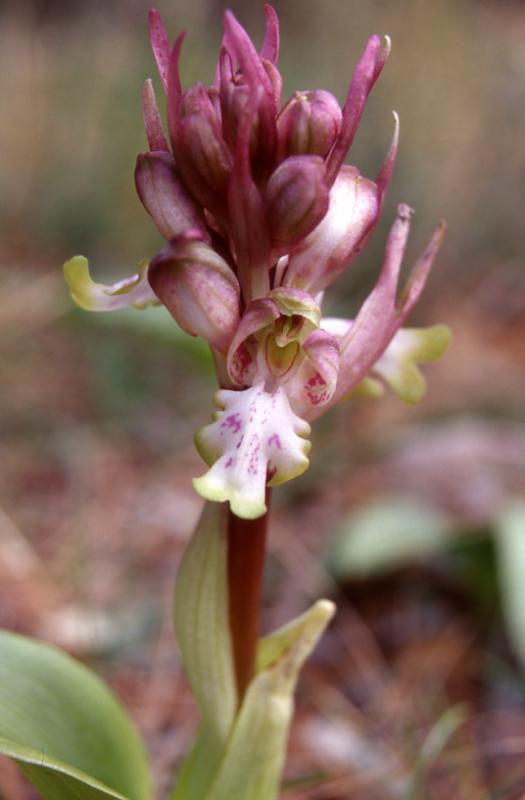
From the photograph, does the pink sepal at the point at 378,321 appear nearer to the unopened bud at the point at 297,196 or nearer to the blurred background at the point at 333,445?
the unopened bud at the point at 297,196

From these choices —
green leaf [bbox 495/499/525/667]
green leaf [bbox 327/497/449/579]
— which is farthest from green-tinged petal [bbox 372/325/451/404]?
green leaf [bbox 327/497/449/579]

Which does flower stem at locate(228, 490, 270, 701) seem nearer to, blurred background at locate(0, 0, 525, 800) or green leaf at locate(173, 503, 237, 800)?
green leaf at locate(173, 503, 237, 800)

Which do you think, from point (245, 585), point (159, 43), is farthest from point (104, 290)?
point (245, 585)

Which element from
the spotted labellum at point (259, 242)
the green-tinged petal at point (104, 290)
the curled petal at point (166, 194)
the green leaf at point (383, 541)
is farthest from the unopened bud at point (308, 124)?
the green leaf at point (383, 541)

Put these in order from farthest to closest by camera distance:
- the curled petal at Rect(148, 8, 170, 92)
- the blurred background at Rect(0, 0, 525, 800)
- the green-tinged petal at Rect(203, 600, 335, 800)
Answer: the blurred background at Rect(0, 0, 525, 800)
the green-tinged petal at Rect(203, 600, 335, 800)
the curled petal at Rect(148, 8, 170, 92)

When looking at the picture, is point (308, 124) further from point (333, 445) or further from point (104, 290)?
point (333, 445)

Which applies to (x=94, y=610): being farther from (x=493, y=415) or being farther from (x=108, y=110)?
(x=108, y=110)
